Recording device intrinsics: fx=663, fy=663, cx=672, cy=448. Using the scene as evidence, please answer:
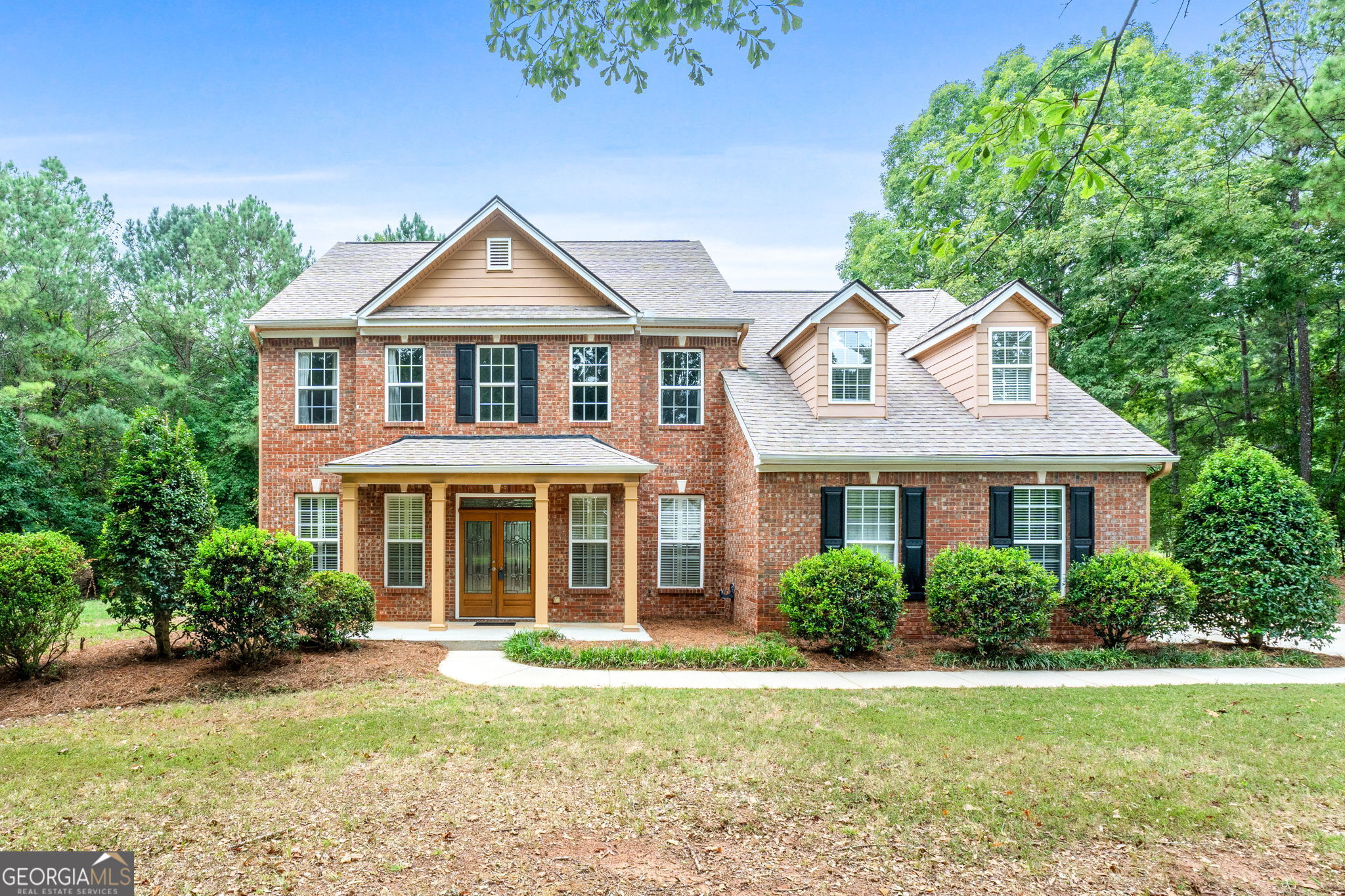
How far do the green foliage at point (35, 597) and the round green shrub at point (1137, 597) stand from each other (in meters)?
14.4

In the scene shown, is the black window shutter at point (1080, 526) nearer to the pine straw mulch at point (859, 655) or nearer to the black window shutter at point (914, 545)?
the pine straw mulch at point (859, 655)

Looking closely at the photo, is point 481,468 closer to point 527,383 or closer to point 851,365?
point 527,383

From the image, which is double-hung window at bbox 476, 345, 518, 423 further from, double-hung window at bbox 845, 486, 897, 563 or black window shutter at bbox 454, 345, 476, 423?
double-hung window at bbox 845, 486, 897, 563

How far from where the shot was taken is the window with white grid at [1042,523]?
11703 millimetres

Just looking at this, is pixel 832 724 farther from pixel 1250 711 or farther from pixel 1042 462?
pixel 1042 462

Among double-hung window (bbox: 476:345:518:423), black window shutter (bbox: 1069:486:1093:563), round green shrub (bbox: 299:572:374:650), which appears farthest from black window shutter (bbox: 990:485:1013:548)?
round green shrub (bbox: 299:572:374:650)

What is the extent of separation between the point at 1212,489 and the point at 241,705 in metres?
14.4

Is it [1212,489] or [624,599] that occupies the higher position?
[1212,489]

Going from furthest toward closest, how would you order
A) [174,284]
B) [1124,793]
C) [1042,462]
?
[174,284], [1042,462], [1124,793]

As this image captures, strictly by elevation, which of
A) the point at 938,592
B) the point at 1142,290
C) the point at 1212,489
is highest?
the point at 1142,290

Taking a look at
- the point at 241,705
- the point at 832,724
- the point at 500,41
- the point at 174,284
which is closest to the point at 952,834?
the point at 832,724

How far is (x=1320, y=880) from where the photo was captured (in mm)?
3936

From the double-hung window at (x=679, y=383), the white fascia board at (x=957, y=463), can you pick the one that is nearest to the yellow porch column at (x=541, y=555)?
the double-hung window at (x=679, y=383)

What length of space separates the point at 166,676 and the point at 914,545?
36.6 ft
